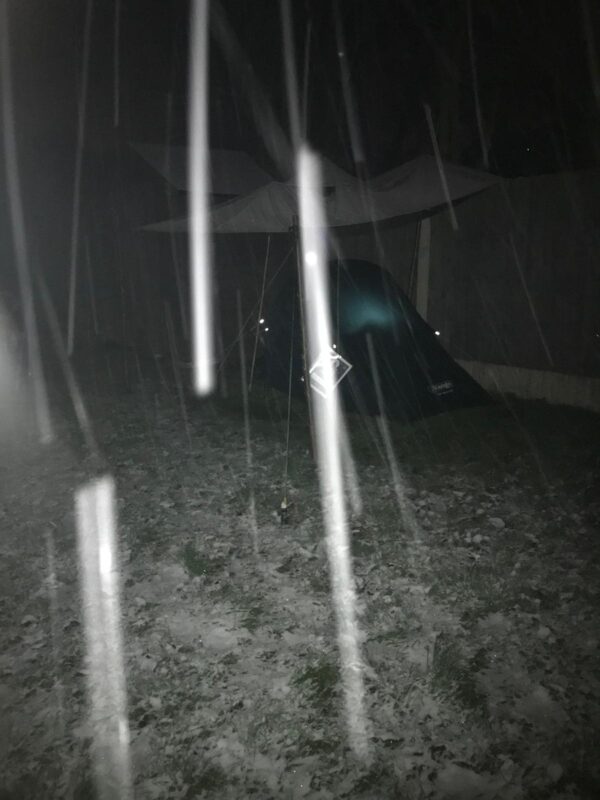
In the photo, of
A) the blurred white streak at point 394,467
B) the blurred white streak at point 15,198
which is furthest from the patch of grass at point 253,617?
the blurred white streak at point 15,198

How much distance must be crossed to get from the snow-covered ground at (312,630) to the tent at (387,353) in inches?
38.9

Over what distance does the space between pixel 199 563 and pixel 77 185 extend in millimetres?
10628

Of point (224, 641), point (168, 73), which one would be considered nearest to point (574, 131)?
point (224, 641)

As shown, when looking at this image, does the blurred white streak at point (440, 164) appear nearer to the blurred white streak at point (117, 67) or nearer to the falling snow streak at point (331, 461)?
the falling snow streak at point (331, 461)

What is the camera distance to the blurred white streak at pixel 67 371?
259 inches

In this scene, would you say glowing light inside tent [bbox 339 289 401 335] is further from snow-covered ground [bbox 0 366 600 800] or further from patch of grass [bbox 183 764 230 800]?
patch of grass [bbox 183 764 230 800]

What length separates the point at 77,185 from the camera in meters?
11.7

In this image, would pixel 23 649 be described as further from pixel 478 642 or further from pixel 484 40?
pixel 484 40

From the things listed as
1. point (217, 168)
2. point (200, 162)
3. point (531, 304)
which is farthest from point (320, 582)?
point (200, 162)

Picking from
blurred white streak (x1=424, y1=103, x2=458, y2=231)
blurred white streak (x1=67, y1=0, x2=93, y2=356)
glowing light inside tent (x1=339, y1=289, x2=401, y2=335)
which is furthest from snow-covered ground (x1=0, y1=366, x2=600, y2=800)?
blurred white streak (x1=67, y1=0, x2=93, y2=356)

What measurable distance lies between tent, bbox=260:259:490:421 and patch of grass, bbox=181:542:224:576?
104 inches

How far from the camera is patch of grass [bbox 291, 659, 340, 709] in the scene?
263 cm

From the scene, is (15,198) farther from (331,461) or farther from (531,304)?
(531,304)

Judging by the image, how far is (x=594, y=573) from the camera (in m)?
3.51
